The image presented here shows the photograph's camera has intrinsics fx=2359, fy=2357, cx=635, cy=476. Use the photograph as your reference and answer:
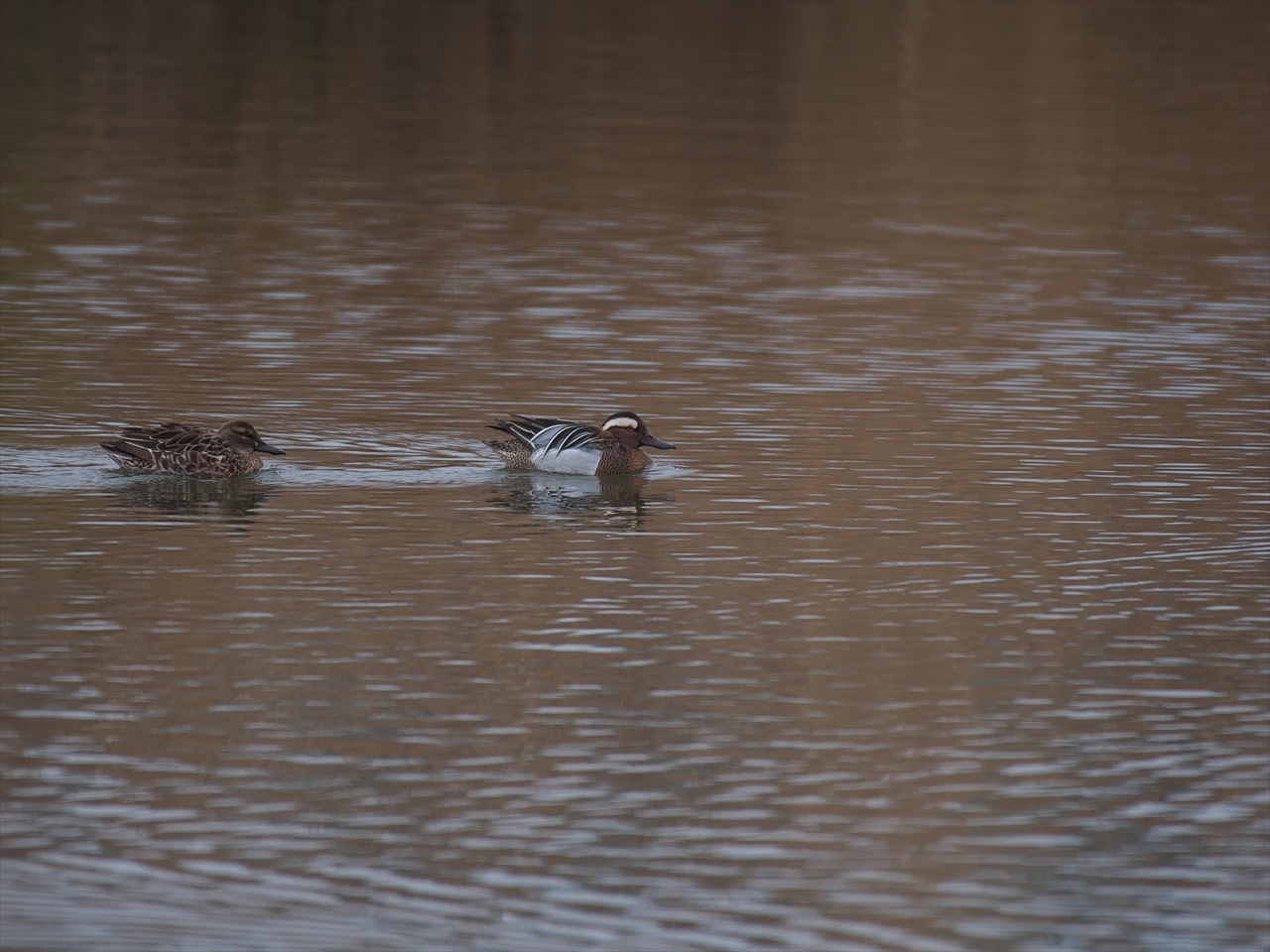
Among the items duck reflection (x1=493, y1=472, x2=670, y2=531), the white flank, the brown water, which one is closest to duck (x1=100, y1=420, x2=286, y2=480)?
the brown water

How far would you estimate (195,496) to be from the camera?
15.0 metres

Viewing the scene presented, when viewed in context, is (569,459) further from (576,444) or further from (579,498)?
(579,498)

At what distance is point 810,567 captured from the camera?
13.2 m

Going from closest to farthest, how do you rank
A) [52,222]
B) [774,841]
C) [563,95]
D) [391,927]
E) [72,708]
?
[391,927], [774,841], [72,708], [52,222], [563,95]

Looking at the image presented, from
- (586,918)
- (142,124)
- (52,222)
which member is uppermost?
(142,124)

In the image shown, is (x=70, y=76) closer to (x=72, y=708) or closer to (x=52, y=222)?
(x=52, y=222)

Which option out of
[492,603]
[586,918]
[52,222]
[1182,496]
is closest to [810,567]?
[492,603]

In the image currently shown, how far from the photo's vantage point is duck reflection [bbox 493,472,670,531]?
1477 centimetres

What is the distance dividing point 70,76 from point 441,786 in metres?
39.2

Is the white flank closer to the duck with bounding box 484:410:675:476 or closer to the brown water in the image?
the duck with bounding box 484:410:675:476

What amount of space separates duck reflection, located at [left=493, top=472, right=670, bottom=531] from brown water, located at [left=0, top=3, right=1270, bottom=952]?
7 cm

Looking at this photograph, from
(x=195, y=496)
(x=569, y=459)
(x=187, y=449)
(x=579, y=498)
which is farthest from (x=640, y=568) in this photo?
(x=187, y=449)

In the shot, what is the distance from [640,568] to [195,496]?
135 inches

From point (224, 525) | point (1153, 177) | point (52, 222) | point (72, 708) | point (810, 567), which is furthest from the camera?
point (1153, 177)
